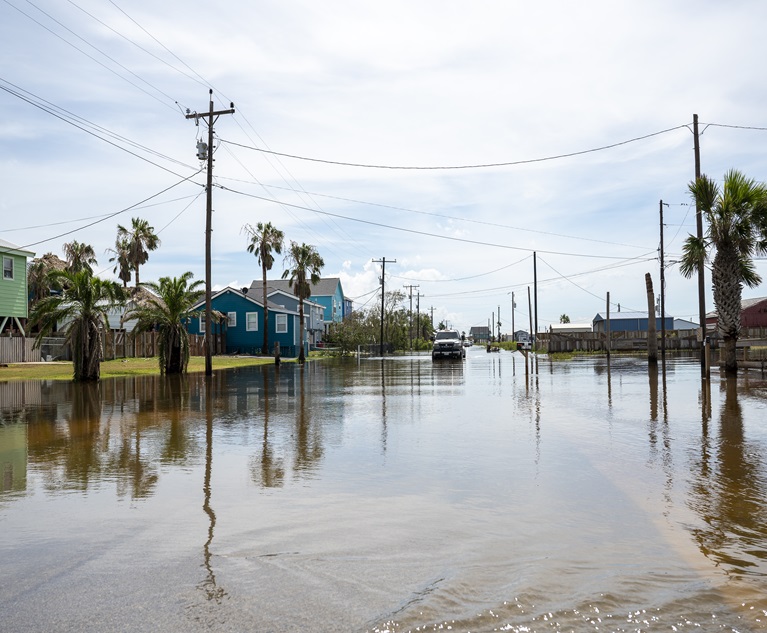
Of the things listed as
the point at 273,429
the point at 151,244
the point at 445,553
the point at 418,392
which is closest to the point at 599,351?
the point at 151,244

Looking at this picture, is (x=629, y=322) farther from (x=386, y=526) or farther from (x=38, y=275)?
(x=386, y=526)

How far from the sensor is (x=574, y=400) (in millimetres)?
16484

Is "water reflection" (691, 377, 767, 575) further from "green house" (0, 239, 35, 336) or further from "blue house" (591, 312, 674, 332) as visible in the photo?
"blue house" (591, 312, 674, 332)

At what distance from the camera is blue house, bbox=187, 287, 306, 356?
5962 cm

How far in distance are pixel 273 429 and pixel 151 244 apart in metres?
53.1

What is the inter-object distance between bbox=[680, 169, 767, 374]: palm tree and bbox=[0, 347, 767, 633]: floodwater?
12460 mm

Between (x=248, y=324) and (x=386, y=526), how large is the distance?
55457mm

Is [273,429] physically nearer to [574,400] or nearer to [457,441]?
[457,441]

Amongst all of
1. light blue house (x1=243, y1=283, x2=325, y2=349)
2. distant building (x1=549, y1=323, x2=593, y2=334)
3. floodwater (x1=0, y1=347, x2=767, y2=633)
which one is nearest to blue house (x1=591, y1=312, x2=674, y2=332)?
distant building (x1=549, y1=323, x2=593, y2=334)

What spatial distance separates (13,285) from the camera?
125 feet

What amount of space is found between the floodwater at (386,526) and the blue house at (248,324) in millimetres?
47470

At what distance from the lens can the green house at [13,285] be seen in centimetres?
3709

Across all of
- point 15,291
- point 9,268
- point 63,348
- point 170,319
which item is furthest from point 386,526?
point 63,348

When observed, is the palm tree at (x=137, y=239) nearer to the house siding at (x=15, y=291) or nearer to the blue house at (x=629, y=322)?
the house siding at (x=15, y=291)
